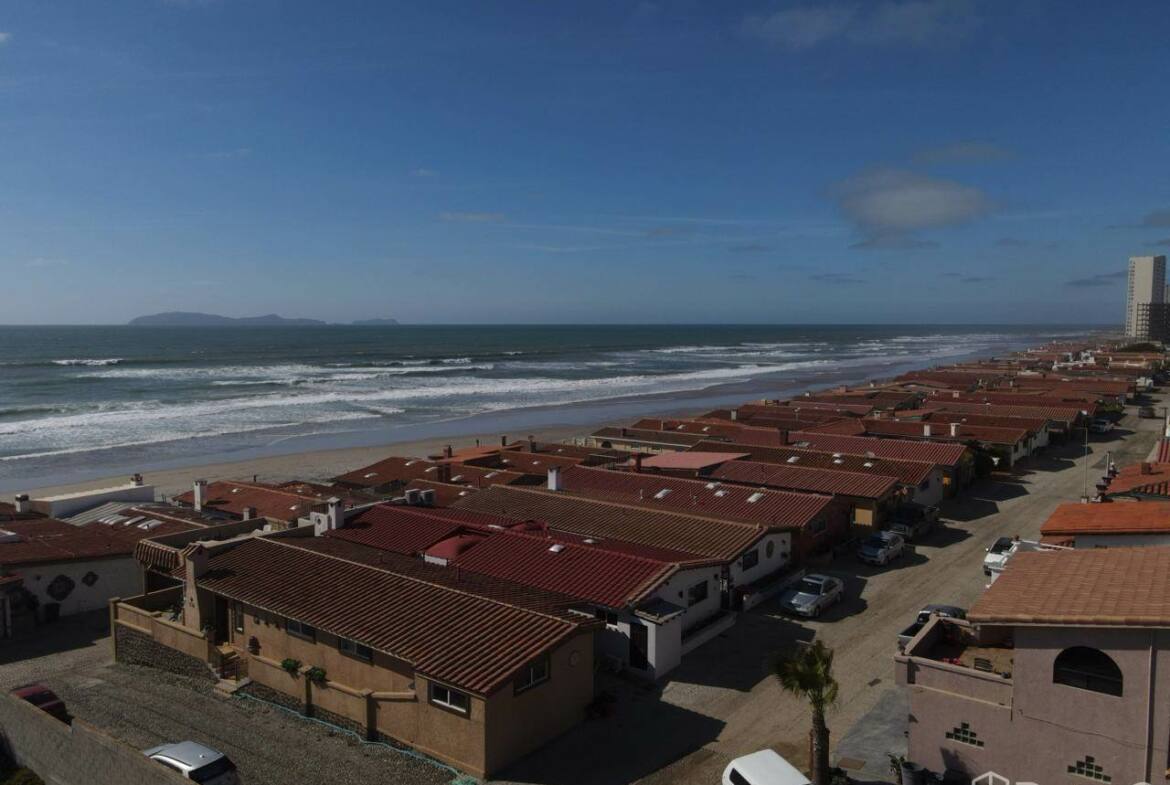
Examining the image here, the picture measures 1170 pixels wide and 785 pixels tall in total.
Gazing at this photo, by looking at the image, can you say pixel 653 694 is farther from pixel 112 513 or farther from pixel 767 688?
pixel 112 513

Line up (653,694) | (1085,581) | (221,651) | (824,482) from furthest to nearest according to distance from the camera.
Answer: (824,482)
(221,651)
(653,694)
(1085,581)

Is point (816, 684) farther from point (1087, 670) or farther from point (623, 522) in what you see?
point (623, 522)

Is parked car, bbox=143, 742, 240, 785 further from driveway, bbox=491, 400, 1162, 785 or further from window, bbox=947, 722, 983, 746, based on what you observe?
window, bbox=947, 722, 983, 746

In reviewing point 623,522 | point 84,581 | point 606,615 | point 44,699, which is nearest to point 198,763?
point 44,699

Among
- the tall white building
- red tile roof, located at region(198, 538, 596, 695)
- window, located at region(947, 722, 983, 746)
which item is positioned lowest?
window, located at region(947, 722, 983, 746)

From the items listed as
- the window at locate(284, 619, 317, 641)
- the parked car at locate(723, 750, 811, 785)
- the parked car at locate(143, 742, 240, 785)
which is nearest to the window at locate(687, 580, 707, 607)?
the parked car at locate(723, 750, 811, 785)

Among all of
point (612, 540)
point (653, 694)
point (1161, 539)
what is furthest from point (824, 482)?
point (653, 694)
